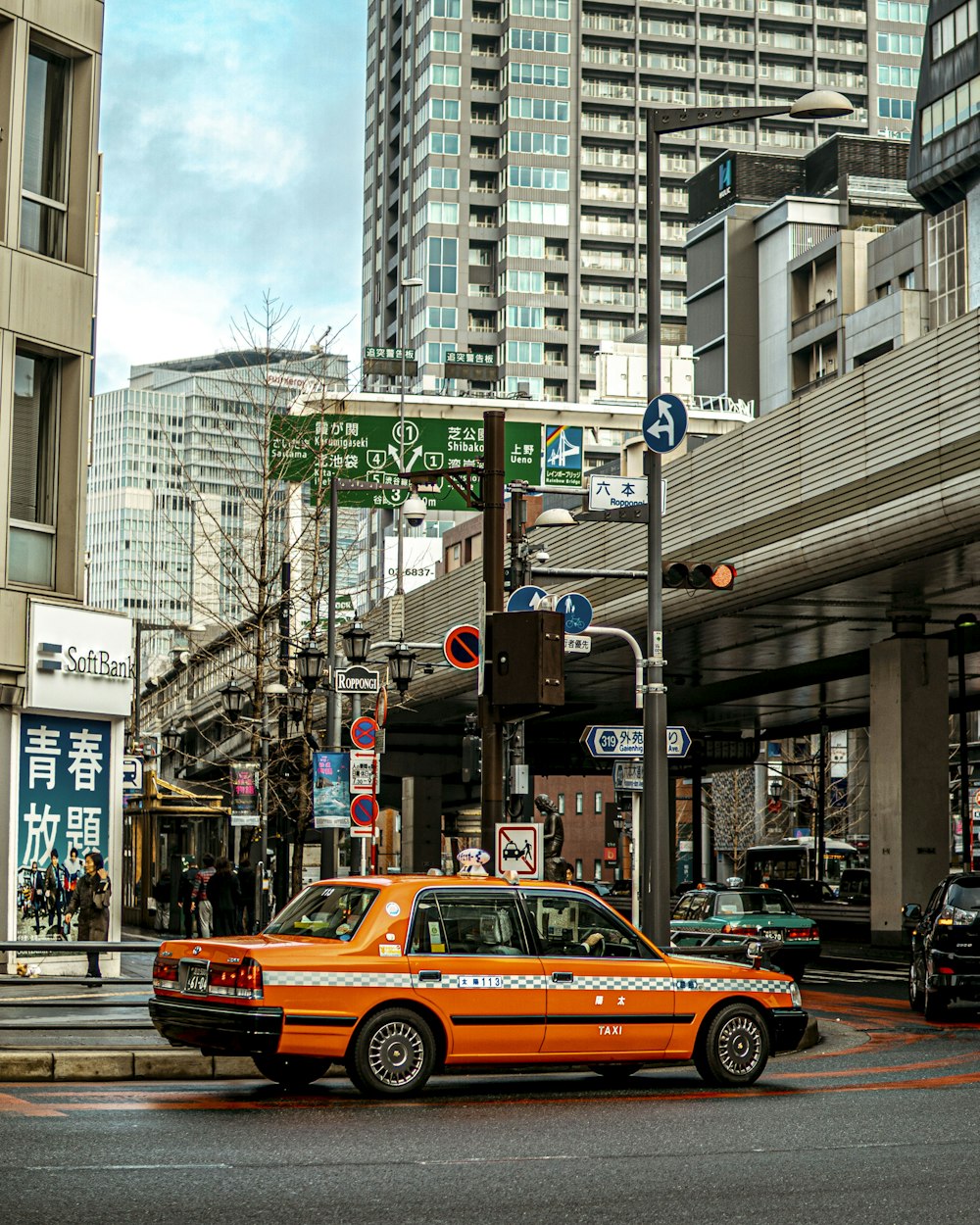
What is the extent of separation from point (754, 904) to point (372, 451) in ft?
40.7

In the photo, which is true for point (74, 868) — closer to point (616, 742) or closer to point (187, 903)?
point (616, 742)

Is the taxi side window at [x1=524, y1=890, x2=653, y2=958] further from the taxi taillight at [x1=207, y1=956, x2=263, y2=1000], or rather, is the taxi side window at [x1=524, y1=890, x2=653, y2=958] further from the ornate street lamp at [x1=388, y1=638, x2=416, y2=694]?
the ornate street lamp at [x1=388, y1=638, x2=416, y2=694]

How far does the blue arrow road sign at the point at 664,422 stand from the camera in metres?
20.0

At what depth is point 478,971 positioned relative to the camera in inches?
522

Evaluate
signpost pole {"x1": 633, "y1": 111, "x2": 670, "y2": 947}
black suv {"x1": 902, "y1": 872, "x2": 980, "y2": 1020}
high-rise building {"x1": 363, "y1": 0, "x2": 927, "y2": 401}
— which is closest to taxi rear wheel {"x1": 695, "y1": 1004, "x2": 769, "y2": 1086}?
signpost pole {"x1": 633, "y1": 111, "x2": 670, "y2": 947}

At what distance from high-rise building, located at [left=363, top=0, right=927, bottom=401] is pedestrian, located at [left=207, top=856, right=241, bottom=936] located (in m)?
112


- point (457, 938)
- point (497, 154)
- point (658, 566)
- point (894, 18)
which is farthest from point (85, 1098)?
point (894, 18)

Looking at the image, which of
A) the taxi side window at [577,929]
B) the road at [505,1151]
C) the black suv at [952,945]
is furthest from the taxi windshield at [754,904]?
the taxi side window at [577,929]

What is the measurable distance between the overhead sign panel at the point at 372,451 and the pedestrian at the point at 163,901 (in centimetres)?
1277

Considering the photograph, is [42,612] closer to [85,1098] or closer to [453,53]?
[85,1098]

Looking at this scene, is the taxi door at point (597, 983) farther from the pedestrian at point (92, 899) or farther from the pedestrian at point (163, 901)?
the pedestrian at point (163, 901)

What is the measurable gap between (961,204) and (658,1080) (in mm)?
74172

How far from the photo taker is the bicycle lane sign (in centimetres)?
1830

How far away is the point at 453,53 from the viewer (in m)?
150
